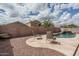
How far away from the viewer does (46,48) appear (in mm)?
1560

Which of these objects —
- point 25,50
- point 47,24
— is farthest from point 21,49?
point 47,24

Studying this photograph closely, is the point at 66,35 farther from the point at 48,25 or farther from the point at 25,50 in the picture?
the point at 25,50

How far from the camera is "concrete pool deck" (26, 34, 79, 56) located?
1.55 metres

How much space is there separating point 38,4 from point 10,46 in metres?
0.45

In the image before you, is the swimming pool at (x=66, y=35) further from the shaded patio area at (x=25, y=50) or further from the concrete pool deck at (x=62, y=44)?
the shaded patio area at (x=25, y=50)

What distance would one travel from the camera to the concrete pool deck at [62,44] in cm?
155

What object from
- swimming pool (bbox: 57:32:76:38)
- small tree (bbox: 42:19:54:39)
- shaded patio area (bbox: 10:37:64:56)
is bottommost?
shaded patio area (bbox: 10:37:64:56)

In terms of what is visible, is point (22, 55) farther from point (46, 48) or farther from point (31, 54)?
point (46, 48)

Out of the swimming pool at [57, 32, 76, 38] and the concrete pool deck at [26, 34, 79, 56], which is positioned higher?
the swimming pool at [57, 32, 76, 38]

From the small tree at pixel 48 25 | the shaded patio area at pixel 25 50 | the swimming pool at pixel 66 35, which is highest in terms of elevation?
the small tree at pixel 48 25

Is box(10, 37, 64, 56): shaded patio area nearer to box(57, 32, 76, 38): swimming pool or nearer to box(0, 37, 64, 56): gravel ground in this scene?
box(0, 37, 64, 56): gravel ground

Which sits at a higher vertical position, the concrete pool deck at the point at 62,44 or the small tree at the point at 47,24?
the small tree at the point at 47,24

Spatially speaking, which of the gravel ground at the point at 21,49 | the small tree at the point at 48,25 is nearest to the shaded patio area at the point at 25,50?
the gravel ground at the point at 21,49

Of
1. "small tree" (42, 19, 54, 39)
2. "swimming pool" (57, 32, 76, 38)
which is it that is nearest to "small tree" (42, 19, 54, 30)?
"small tree" (42, 19, 54, 39)
